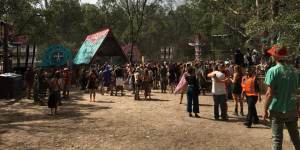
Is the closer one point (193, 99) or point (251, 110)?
point (251, 110)

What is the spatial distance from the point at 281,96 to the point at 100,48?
93.2ft

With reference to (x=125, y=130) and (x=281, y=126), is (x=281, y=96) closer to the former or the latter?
(x=281, y=126)

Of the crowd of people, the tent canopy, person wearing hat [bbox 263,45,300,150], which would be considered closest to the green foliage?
the crowd of people

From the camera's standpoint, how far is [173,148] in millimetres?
10570

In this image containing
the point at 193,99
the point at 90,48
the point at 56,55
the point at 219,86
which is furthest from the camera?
the point at 90,48

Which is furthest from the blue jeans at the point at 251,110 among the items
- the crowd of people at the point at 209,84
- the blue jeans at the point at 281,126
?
the blue jeans at the point at 281,126

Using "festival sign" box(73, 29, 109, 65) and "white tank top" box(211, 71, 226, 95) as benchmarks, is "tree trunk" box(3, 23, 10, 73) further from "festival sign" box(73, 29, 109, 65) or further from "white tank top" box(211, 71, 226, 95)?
"white tank top" box(211, 71, 226, 95)

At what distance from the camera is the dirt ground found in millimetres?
10953

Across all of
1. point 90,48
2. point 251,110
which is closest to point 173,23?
point 90,48

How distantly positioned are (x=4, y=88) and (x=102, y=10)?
66.8 m

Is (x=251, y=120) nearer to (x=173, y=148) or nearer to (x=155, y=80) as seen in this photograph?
(x=173, y=148)

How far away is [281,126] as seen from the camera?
23.8 feet

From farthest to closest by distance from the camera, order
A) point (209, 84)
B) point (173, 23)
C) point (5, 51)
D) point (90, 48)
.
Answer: point (173, 23) < point (90, 48) < point (5, 51) < point (209, 84)

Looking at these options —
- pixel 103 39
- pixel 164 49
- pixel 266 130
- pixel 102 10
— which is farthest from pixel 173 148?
pixel 164 49
